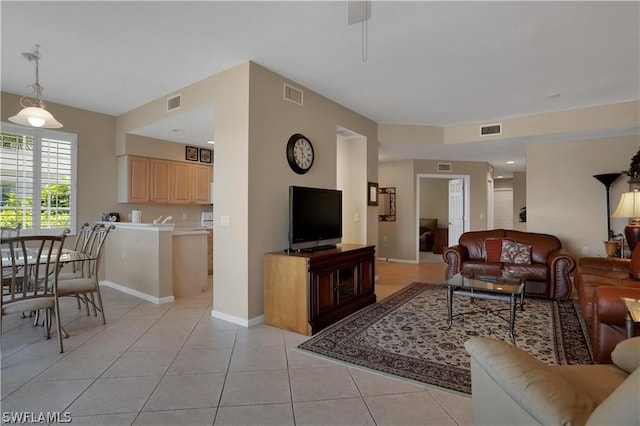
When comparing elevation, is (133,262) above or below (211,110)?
below

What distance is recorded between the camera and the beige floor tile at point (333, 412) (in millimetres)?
1920

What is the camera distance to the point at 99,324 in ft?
11.6

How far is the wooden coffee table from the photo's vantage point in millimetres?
3203

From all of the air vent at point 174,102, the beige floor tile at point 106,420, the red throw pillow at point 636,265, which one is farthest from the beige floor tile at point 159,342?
the red throw pillow at point 636,265

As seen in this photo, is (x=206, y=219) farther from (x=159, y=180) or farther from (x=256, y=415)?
(x=256, y=415)

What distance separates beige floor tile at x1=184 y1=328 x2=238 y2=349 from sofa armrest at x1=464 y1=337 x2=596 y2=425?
2.24m

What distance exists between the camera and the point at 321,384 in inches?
91.9

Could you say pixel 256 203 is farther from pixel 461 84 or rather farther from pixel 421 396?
pixel 461 84

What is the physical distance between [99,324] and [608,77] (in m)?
6.19

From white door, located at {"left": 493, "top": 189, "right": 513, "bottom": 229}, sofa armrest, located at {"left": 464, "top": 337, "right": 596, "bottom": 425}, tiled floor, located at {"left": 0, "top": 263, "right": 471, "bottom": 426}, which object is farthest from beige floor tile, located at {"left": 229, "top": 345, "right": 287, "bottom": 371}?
white door, located at {"left": 493, "top": 189, "right": 513, "bottom": 229}

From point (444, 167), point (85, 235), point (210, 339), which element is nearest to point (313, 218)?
point (210, 339)

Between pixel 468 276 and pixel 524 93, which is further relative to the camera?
pixel 524 93

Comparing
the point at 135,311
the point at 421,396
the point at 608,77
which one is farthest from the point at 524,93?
the point at 135,311

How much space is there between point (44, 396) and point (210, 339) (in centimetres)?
124
